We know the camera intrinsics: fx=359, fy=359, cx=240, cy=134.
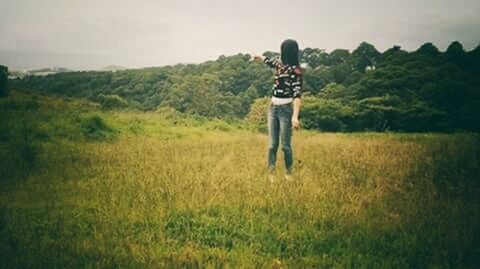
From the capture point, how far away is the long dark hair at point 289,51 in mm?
6281

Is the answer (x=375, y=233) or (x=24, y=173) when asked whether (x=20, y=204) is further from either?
(x=375, y=233)

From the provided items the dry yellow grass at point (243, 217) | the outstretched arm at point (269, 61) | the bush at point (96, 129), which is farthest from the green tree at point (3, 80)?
the outstretched arm at point (269, 61)

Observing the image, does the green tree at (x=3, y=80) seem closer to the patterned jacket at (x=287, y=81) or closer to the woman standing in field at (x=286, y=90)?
the woman standing in field at (x=286, y=90)

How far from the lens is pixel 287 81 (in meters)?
6.31

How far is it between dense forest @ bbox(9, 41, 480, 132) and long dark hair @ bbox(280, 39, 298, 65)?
1944 cm

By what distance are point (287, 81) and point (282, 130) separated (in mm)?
865

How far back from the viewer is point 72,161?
8094 millimetres

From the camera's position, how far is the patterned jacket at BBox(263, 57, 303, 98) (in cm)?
627

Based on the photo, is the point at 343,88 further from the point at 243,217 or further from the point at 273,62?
the point at 243,217

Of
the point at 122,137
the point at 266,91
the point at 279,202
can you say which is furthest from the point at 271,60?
the point at 266,91

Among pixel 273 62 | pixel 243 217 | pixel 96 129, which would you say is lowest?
pixel 243 217

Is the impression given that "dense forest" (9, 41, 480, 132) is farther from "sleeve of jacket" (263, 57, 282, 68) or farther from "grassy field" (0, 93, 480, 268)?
"sleeve of jacket" (263, 57, 282, 68)

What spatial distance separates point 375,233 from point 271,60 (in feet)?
12.1

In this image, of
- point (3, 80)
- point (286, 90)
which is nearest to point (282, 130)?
point (286, 90)
